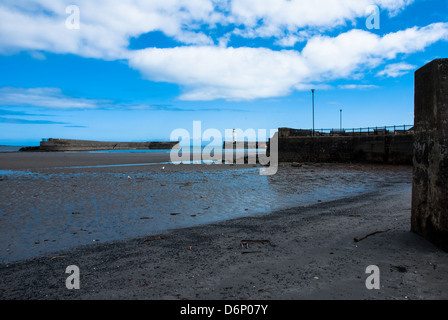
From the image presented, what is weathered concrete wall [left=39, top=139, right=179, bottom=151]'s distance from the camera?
67.9 metres

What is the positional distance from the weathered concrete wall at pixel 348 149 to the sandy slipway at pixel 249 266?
18845 mm

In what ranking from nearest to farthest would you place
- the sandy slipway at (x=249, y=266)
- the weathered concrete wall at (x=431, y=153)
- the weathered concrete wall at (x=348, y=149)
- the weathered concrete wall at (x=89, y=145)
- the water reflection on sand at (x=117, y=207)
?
the sandy slipway at (x=249, y=266)
the weathered concrete wall at (x=431, y=153)
the water reflection on sand at (x=117, y=207)
the weathered concrete wall at (x=348, y=149)
the weathered concrete wall at (x=89, y=145)

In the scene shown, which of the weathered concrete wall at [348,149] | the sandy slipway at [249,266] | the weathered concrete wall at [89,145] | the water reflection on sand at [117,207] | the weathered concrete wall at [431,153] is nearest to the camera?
the sandy slipway at [249,266]

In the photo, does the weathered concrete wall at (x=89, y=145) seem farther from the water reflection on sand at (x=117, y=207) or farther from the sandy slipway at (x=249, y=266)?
the sandy slipway at (x=249, y=266)

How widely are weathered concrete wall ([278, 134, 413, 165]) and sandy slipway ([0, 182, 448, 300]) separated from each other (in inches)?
742

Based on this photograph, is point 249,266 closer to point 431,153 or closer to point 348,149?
point 431,153

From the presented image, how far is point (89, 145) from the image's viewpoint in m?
81.4

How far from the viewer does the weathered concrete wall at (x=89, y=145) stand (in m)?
67.9

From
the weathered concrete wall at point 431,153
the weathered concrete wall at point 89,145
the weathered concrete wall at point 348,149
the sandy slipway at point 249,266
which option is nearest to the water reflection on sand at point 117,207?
the sandy slipway at point 249,266

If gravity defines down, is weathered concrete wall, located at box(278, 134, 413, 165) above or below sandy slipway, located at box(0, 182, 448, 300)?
above

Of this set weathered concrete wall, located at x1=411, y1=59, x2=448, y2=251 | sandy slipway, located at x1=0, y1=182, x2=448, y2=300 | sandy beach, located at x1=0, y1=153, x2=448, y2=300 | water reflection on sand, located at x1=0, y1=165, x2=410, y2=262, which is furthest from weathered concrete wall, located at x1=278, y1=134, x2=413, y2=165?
weathered concrete wall, located at x1=411, y1=59, x2=448, y2=251

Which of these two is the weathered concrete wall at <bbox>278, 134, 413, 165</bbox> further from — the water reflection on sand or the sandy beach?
the sandy beach
